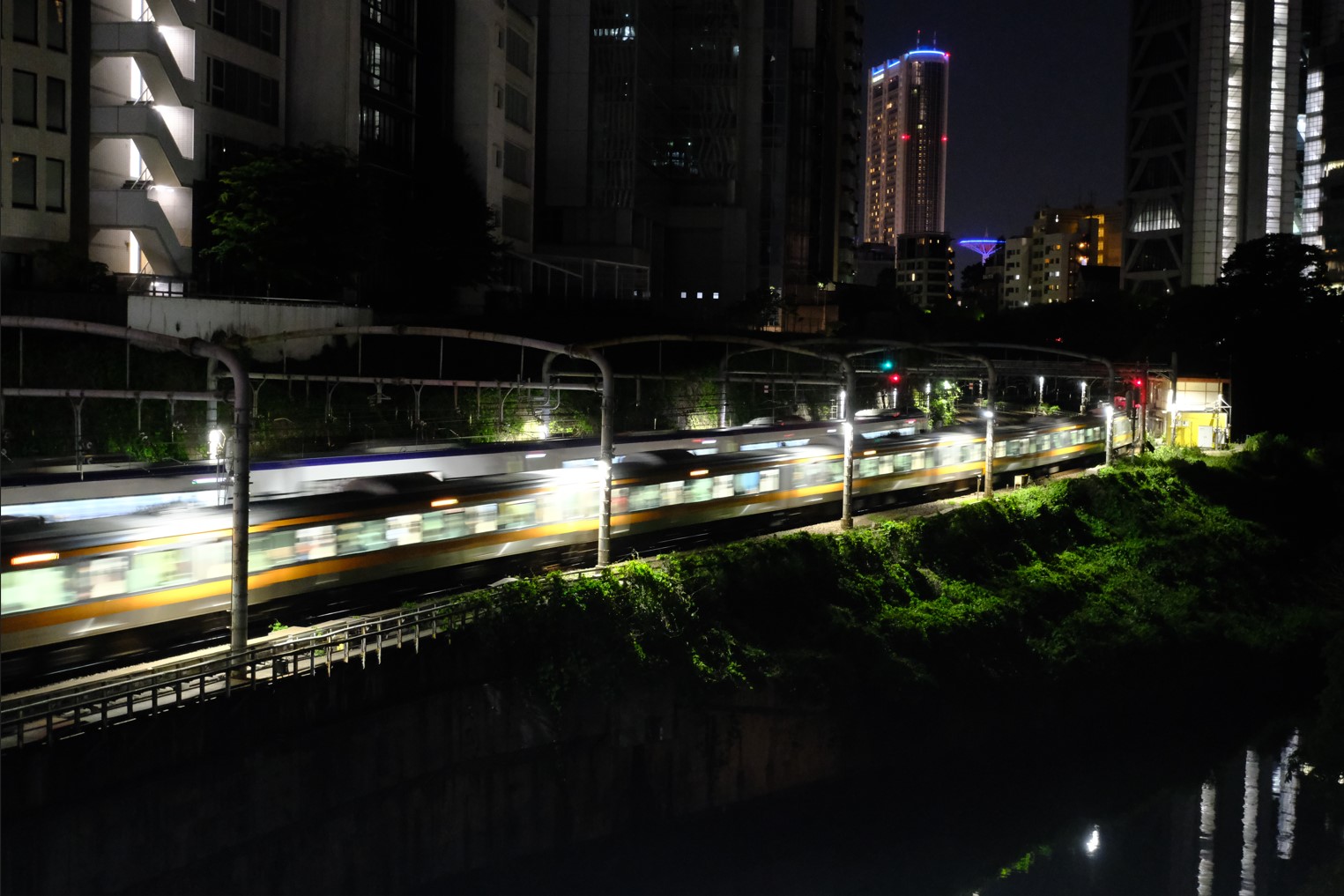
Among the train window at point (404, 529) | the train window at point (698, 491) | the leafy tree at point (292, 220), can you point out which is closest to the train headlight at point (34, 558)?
the train window at point (404, 529)

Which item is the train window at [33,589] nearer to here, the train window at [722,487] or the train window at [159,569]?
the train window at [159,569]

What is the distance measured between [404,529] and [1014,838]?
13471mm

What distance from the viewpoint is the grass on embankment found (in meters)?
21.7

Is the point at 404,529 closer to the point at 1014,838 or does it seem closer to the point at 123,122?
the point at 1014,838

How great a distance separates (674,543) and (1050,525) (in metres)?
14.5

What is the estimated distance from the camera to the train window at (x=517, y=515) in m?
23.3

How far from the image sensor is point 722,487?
29469 mm

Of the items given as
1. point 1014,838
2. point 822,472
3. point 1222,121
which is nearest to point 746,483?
point 822,472

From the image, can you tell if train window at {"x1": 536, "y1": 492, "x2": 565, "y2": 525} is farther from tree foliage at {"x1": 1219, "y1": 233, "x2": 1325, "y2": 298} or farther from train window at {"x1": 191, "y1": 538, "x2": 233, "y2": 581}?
tree foliage at {"x1": 1219, "y1": 233, "x2": 1325, "y2": 298}

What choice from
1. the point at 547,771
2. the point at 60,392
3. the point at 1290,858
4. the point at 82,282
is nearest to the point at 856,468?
the point at 1290,858

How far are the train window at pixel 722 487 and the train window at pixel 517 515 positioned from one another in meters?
6.29

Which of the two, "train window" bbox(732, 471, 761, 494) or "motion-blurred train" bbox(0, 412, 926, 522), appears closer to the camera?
"motion-blurred train" bbox(0, 412, 926, 522)

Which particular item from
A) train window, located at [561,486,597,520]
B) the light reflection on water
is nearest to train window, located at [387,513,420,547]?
train window, located at [561,486,597,520]

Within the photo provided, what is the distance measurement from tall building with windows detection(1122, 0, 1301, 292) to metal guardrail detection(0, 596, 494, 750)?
105 metres
